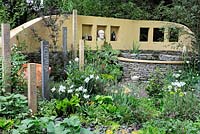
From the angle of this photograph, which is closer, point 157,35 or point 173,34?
point 173,34

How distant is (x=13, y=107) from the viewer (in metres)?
4.41

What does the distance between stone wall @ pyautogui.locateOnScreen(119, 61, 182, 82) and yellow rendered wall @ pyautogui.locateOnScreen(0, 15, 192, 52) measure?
3.94 feet

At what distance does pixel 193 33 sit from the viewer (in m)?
9.14

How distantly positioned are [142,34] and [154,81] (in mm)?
4972

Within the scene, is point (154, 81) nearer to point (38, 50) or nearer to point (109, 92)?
point (109, 92)

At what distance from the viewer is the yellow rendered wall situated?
7535mm

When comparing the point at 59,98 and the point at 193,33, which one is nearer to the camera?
the point at 59,98

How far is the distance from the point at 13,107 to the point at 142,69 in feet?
15.5

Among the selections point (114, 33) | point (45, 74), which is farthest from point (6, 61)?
point (114, 33)

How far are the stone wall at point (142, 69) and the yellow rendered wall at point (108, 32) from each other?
1.20 metres

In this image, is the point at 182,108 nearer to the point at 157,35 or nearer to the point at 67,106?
the point at 67,106

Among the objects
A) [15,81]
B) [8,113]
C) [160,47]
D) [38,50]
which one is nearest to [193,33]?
[160,47]

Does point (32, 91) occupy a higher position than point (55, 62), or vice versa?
point (55, 62)

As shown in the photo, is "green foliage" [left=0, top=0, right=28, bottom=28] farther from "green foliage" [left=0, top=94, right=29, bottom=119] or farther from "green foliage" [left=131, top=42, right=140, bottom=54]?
"green foliage" [left=0, top=94, right=29, bottom=119]
